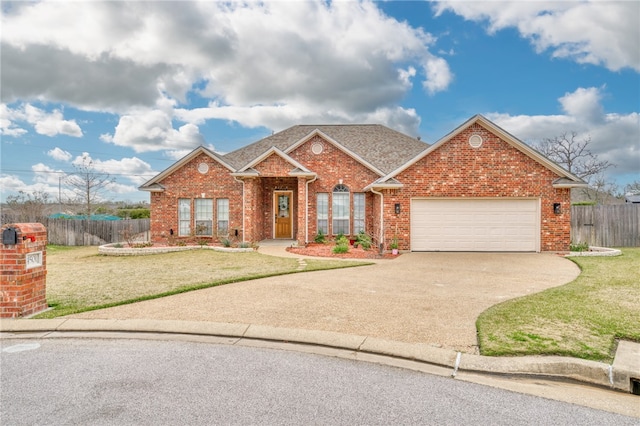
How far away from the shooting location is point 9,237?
216 inches

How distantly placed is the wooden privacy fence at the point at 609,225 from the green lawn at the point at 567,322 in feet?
36.4

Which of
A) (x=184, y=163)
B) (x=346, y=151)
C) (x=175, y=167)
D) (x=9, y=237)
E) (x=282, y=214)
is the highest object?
(x=346, y=151)

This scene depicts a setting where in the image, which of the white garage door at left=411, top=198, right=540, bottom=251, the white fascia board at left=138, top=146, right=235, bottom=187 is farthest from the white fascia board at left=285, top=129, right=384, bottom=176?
the white fascia board at left=138, top=146, right=235, bottom=187

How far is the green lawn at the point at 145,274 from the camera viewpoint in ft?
22.9

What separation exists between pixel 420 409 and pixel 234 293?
492 centimetres

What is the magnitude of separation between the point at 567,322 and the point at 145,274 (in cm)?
942

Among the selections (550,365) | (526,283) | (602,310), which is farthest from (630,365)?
(526,283)

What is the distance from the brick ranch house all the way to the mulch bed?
884 millimetres

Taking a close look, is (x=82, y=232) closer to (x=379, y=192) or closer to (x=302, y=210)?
(x=302, y=210)

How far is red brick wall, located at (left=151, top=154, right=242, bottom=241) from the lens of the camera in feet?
57.4

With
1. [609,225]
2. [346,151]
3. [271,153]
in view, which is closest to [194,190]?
[271,153]

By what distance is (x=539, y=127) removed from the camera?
29.5 meters

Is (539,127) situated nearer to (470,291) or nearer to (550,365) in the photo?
(470,291)

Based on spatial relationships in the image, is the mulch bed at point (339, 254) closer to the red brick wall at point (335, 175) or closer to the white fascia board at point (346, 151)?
the red brick wall at point (335, 175)
